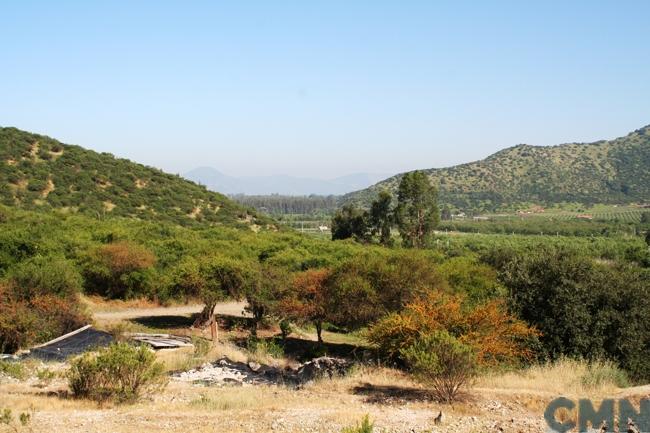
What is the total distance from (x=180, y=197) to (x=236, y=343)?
42.3m

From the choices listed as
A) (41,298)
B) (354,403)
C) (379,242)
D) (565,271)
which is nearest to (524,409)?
(354,403)

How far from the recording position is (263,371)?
19.6 m

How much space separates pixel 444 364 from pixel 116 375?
290 inches

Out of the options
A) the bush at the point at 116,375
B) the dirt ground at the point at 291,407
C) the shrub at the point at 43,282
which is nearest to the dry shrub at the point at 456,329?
the dirt ground at the point at 291,407

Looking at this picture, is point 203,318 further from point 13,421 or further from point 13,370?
point 13,421

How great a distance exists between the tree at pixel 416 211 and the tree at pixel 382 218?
10.2ft

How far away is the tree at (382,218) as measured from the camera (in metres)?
53.5

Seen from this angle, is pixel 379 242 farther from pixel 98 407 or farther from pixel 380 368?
pixel 98 407

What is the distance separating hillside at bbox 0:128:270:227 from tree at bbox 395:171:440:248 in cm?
2061

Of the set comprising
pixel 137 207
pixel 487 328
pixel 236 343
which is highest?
pixel 137 207

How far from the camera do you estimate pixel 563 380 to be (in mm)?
15031

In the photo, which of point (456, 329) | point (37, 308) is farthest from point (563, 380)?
point (37, 308)

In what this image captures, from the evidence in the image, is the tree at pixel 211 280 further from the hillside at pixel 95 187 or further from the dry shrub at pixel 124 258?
the hillside at pixel 95 187

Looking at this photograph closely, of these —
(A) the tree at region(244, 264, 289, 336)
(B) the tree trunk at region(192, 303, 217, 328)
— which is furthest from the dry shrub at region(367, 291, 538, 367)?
(B) the tree trunk at region(192, 303, 217, 328)
